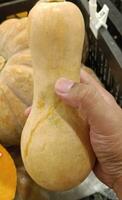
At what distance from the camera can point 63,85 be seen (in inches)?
24.2

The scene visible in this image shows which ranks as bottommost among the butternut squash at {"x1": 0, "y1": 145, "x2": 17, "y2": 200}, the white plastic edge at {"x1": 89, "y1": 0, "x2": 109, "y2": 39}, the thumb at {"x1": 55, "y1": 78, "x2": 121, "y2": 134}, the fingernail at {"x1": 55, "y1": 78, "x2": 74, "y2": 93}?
the butternut squash at {"x1": 0, "y1": 145, "x2": 17, "y2": 200}

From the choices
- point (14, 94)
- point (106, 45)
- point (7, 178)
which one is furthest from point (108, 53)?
point (7, 178)

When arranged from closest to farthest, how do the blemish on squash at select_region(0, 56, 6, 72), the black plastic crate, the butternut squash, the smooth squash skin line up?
the smooth squash skin < the butternut squash < the black plastic crate < the blemish on squash at select_region(0, 56, 6, 72)

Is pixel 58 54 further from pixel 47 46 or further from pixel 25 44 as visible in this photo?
pixel 25 44

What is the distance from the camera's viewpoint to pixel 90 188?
100cm

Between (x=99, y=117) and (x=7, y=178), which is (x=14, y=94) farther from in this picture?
(x=99, y=117)

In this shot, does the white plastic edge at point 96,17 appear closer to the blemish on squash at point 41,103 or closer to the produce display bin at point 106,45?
the produce display bin at point 106,45

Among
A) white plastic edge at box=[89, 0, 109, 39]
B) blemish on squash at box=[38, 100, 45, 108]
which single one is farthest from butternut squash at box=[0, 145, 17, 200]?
white plastic edge at box=[89, 0, 109, 39]

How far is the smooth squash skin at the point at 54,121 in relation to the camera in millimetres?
610

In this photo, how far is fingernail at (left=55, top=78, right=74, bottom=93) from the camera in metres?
0.61

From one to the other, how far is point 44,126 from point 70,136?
0.15 feet

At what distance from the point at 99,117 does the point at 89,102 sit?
4 centimetres

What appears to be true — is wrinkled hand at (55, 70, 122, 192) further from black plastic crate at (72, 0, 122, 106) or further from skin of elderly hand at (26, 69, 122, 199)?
black plastic crate at (72, 0, 122, 106)

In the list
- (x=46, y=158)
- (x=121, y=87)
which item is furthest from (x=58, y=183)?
(x=121, y=87)
